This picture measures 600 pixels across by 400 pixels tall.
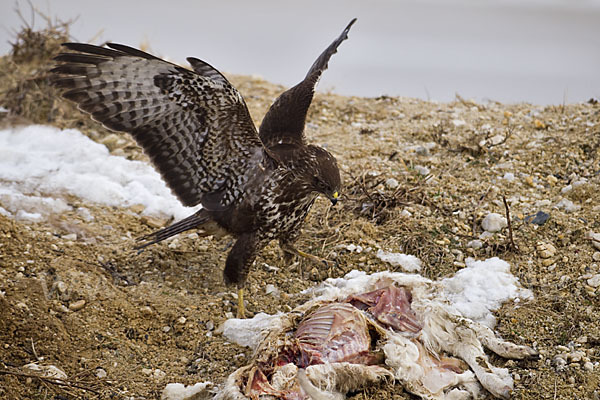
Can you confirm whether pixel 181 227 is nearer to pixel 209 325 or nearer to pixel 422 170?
pixel 209 325

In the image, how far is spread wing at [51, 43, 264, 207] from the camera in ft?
10.8

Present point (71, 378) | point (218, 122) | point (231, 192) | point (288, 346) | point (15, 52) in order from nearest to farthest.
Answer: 1. point (288, 346)
2. point (71, 378)
3. point (218, 122)
4. point (231, 192)
5. point (15, 52)

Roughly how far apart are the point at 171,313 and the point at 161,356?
1.05 feet

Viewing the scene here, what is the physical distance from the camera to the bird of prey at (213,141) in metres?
3.32

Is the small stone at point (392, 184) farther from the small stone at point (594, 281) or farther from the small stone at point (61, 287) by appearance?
→ the small stone at point (61, 287)

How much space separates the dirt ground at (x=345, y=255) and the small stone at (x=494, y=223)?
5 cm

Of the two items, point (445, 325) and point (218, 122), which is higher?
point (218, 122)

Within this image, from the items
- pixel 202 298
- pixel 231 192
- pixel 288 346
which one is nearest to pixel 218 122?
pixel 231 192

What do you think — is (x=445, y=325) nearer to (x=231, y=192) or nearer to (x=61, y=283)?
(x=231, y=192)

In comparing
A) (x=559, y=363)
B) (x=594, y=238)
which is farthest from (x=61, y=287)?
(x=594, y=238)

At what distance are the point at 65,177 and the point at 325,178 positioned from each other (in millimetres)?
2392

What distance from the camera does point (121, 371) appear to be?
3.11 meters

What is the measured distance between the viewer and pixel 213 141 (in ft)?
11.8

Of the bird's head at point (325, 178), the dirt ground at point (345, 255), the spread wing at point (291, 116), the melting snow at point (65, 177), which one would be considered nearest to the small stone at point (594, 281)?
the dirt ground at point (345, 255)
